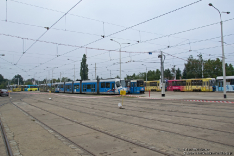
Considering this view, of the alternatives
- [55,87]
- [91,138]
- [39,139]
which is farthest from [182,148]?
[55,87]

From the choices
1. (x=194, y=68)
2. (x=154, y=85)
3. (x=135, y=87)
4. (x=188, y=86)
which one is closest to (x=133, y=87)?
(x=135, y=87)

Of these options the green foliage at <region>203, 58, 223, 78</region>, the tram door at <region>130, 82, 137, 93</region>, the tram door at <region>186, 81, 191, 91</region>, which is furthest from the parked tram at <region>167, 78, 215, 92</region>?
the green foliage at <region>203, 58, 223, 78</region>

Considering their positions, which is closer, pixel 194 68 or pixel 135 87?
pixel 135 87

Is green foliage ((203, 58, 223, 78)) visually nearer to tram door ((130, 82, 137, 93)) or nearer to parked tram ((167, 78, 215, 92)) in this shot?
parked tram ((167, 78, 215, 92))

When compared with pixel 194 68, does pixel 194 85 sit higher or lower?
lower

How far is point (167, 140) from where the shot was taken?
576cm

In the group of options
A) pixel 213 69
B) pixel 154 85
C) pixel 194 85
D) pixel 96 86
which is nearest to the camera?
pixel 96 86

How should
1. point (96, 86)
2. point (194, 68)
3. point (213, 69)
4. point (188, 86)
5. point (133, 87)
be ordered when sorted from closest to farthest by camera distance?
point (96, 86)
point (133, 87)
point (188, 86)
point (213, 69)
point (194, 68)

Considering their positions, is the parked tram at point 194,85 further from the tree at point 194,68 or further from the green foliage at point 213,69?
the tree at point 194,68

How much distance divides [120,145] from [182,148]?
1.70 metres

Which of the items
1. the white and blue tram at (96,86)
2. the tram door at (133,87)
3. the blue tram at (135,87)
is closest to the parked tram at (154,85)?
the blue tram at (135,87)

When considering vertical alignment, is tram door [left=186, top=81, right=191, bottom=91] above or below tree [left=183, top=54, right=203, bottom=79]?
below

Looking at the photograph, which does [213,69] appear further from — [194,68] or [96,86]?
[96,86]

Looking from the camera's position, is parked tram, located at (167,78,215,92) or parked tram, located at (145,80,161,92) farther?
parked tram, located at (145,80,161,92)
